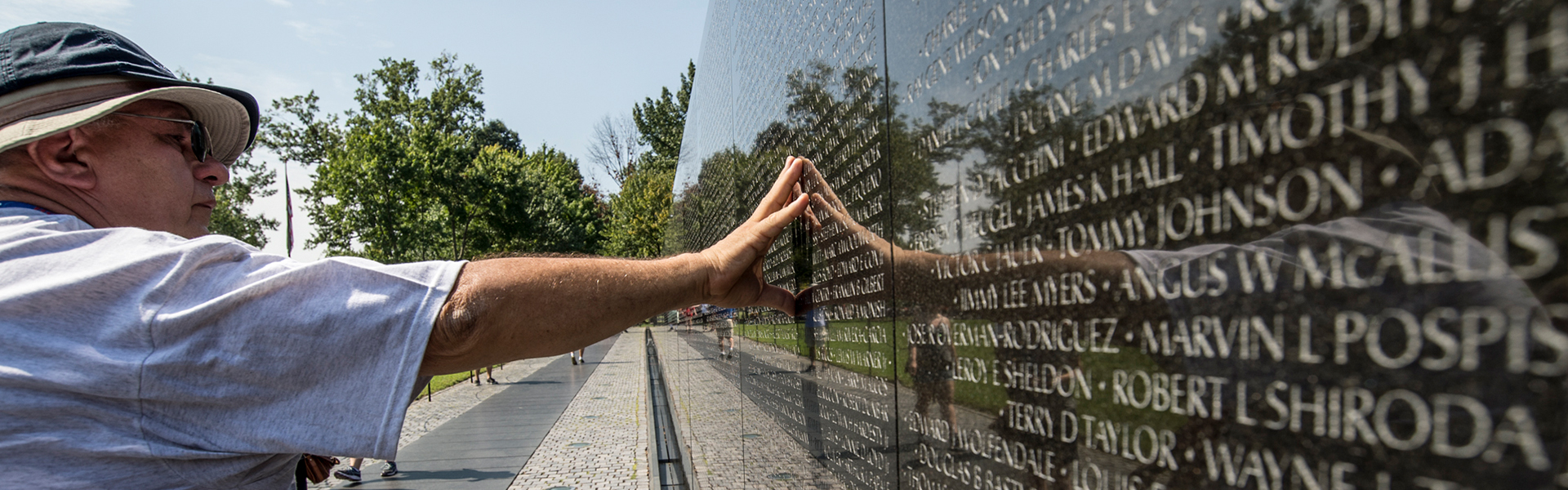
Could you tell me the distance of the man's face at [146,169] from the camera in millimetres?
1414

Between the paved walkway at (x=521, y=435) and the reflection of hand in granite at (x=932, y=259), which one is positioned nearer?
the reflection of hand in granite at (x=932, y=259)

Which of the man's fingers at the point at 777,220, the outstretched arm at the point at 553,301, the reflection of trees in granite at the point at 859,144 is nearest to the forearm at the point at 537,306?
the outstretched arm at the point at 553,301

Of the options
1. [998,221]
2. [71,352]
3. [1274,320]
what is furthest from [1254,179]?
[71,352]

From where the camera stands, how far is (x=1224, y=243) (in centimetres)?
65

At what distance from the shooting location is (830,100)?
1.89 metres

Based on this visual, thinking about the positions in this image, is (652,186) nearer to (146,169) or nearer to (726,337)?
(726,337)

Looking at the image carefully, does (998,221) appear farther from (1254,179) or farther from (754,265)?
(754,265)

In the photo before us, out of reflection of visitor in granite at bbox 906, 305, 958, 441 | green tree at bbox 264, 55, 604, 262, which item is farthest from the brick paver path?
green tree at bbox 264, 55, 604, 262

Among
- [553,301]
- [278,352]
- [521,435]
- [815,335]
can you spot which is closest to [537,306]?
[553,301]

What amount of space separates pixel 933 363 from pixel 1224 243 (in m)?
0.64

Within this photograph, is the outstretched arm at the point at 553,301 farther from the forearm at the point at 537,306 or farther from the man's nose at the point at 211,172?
the man's nose at the point at 211,172

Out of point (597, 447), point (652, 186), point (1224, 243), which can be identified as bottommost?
point (597, 447)

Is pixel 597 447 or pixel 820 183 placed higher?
pixel 820 183

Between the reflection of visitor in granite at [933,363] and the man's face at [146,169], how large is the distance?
1394 millimetres
